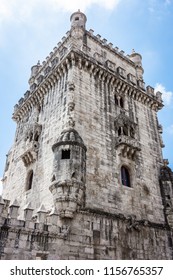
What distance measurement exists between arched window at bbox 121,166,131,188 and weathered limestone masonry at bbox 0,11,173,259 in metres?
0.07

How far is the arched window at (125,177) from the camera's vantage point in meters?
17.7

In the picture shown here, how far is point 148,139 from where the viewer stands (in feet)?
69.9

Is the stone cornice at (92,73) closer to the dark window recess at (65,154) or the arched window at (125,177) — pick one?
the arched window at (125,177)

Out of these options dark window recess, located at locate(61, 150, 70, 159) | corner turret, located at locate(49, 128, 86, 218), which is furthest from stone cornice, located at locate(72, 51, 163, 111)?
dark window recess, located at locate(61, 150, 70, 159)

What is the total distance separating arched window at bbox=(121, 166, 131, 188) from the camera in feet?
58.2

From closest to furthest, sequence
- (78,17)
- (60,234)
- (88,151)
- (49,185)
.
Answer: (60,234) < (49,185) < (88,151) < (78,17)

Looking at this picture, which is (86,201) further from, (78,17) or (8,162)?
(78,17)

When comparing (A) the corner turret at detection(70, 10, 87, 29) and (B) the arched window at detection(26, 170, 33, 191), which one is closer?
(B) the arched window at detection(26, 170, 33, 191)

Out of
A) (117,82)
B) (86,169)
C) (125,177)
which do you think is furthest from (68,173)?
(117,82)

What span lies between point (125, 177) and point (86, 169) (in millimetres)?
3447

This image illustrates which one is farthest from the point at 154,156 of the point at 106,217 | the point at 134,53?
the point at 134,53

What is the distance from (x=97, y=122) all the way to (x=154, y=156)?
5512 millimetres

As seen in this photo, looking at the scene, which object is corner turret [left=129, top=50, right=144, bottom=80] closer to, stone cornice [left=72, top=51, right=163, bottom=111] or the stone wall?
stone cornice [left=72, top=51, right=163, bottom=111]
